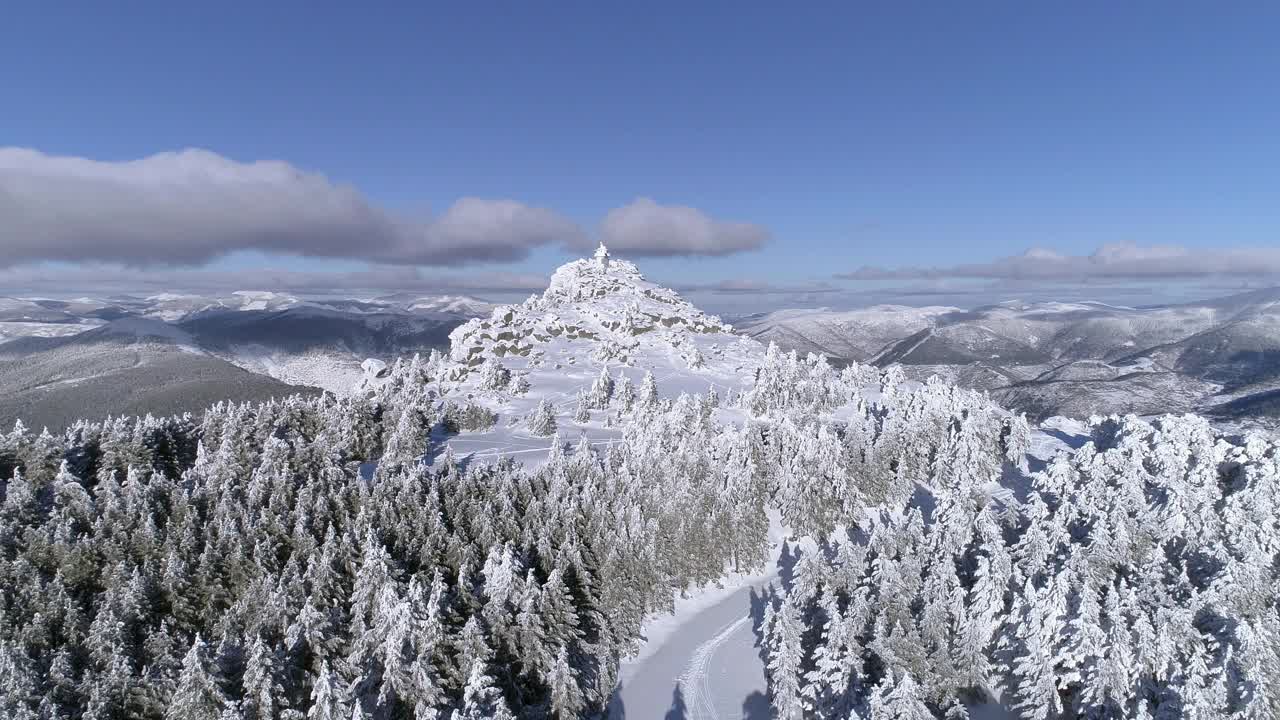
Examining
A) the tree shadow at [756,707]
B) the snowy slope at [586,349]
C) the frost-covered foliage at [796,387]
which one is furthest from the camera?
the snowy slope at [586,349]

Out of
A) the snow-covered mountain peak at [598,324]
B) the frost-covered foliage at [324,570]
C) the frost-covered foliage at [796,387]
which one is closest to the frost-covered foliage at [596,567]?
the frost-covered foliage at [324,570]

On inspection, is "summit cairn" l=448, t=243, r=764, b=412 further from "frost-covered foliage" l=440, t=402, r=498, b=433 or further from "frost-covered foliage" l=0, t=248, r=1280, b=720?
"frost-covered foliage" l=0, t=248, r=1280, b=720

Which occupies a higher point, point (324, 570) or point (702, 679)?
point (324, 570)

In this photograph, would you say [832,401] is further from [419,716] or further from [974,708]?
[419,716]

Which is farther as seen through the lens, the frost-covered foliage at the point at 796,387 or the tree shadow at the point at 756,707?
the frost-covered foliage at the point at 796,387

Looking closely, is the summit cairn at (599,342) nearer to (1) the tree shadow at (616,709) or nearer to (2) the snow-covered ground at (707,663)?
(2) the snow-covered ground at (707,663)

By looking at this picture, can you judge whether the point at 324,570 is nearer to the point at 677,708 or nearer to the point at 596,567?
the point at 596,567

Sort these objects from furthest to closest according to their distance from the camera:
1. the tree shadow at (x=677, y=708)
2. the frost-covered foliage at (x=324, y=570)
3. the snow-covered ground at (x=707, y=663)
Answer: the snow-covered ground at (x=707, y=663) < the tree shadow at (x=677, y=708) < the frost-covered foliage at (x=324, y=570)

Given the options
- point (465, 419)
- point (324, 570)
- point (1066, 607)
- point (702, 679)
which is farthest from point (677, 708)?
point (465, 419)
